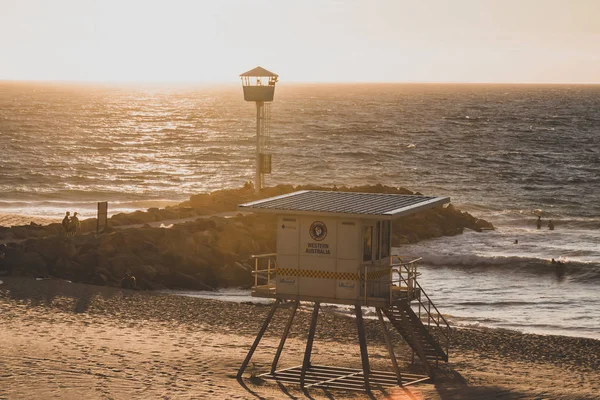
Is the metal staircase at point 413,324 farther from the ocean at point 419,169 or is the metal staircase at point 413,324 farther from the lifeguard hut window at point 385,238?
the ocean at point 419,169

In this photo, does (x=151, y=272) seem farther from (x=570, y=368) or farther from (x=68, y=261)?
(x=570, y=368)

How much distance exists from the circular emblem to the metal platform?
2.81 m

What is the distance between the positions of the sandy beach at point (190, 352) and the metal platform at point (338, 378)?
0.43 m

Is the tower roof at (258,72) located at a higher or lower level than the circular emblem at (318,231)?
higher

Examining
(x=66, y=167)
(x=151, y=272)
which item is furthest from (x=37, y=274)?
(x=66, y=167)

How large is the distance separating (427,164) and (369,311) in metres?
59.8

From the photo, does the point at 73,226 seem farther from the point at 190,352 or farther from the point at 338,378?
the point at 338,378

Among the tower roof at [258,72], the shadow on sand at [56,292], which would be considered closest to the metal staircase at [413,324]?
the shadow on sand at [56,292]

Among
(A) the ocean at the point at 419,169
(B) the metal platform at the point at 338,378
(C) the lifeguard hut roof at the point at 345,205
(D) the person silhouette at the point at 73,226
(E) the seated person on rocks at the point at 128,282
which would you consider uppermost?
(C) the lifeguard hut roof at the point at 345,205

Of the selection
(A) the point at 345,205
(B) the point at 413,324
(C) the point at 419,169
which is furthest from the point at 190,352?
(C) the point at 419,169

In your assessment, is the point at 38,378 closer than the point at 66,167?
Yes

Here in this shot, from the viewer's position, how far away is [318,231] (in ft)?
63.7

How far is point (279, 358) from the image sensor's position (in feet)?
70.5

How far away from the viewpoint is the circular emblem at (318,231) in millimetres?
19344
